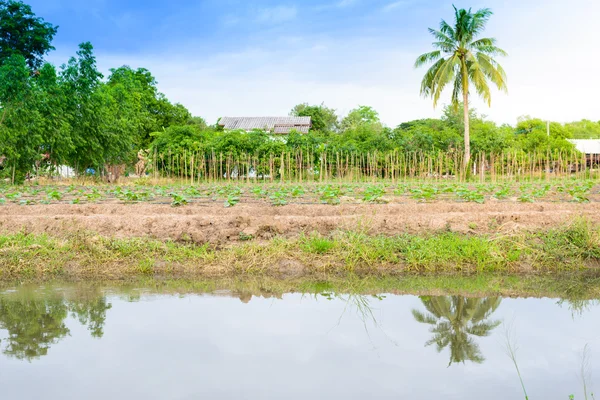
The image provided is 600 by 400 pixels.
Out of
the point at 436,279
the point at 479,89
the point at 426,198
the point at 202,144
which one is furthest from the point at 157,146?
the point at 436,279

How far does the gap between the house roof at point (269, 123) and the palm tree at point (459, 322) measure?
112 ft

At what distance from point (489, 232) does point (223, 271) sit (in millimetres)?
3466

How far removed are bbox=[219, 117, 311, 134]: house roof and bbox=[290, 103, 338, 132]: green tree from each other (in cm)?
236

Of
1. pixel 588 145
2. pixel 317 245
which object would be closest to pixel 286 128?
pixel 588 145

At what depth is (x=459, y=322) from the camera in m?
4.36

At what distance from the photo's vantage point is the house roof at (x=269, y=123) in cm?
3912

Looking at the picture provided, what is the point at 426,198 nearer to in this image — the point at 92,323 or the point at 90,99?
the point at 92,323

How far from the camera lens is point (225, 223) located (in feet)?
24.0

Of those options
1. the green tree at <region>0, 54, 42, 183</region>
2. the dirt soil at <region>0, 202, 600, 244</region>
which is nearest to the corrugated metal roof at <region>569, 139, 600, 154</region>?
the green tree at <region>0, 54, 42, 183</region>

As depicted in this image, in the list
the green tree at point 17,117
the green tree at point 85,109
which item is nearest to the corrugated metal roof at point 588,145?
the green tree at point 85,109

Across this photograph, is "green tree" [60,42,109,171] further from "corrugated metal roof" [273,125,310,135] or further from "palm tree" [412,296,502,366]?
"palm tree" [412,296,502,366]

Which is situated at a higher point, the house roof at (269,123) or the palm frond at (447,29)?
the palm frond at (447,29)

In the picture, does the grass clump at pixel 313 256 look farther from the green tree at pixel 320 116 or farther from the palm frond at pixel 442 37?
the green tree at pixel 320 116

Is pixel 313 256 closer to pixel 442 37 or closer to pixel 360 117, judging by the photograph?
pixel 442 37
